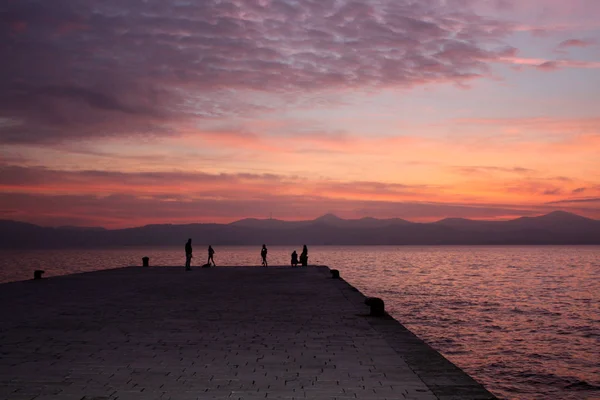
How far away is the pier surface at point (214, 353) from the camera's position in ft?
27.9

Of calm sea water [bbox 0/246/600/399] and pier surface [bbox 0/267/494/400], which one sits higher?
pier surface [bbox 0/267/494/400]

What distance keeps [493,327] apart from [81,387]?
28.2 m

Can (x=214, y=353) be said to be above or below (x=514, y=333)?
above

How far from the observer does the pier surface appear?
27.9 feet

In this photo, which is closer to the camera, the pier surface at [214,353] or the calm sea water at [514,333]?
the pier surface at [214,353]

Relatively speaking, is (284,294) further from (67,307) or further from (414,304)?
(414,304)

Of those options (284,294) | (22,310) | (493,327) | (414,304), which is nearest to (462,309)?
(414,304)

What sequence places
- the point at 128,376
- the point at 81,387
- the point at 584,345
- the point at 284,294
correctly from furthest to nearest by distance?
the point at 584,345, the point at 284,294, the point at 128,376, the point at 81,387

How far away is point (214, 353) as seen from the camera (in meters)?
11.1

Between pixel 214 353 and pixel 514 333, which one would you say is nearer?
pixel 214 353

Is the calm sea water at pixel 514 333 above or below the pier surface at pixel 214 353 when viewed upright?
below

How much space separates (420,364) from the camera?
10.2 m

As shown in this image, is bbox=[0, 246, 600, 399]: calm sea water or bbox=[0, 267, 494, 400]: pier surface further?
bbox=[0, 246, 600, 399]: calm sea water

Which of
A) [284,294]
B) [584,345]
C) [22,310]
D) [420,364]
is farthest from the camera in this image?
[584,345]
